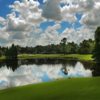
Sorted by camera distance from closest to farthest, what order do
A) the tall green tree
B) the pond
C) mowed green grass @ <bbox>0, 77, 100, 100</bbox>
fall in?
mowed green grass @ <bbox>0, 77, 100, 100</bbox> → the pond → the tall green tree

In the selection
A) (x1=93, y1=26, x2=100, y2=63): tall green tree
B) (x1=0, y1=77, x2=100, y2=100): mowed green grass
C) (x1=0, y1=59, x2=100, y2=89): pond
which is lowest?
(x1=0, y1=59, x2=100, y2=89): pond

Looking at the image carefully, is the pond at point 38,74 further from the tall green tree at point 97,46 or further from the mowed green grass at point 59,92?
the mowed green grass at point 59,92

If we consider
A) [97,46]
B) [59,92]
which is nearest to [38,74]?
[97,46]

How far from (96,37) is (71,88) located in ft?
263

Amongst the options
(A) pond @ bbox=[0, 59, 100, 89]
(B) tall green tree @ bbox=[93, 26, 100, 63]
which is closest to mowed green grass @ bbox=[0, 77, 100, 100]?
(A) pond @ bbox=[0, 59, 100, 89]

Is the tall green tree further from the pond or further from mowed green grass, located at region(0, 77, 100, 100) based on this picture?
mowed green grass, located at region(0, 77, 100, 100)

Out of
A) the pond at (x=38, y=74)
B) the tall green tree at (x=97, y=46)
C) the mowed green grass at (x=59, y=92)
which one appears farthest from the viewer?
the tall green tree at (x=97, y=46)

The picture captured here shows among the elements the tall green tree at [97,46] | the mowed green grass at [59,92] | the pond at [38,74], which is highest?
the tall green tree at [97,46]

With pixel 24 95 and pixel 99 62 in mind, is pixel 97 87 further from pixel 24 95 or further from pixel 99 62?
pixel 99 62

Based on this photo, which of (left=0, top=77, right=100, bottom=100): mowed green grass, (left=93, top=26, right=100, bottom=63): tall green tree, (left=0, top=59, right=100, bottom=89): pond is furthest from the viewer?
(left=93, top=26, right=100, bottom=63): tall green tree

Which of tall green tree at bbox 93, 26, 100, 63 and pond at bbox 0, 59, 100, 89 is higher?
tall green tree at bbox 93, 26, 100, 63

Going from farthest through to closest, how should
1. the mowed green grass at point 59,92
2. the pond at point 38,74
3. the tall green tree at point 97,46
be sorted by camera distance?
the tall green tree at point 97,46 → the pond at point 38,74 → the mowed green grass at point 59,92

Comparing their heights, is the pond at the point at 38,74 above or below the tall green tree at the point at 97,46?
below

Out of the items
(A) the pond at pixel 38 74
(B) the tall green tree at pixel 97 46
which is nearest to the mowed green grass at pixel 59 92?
(A) the pond at pixel 38 74
